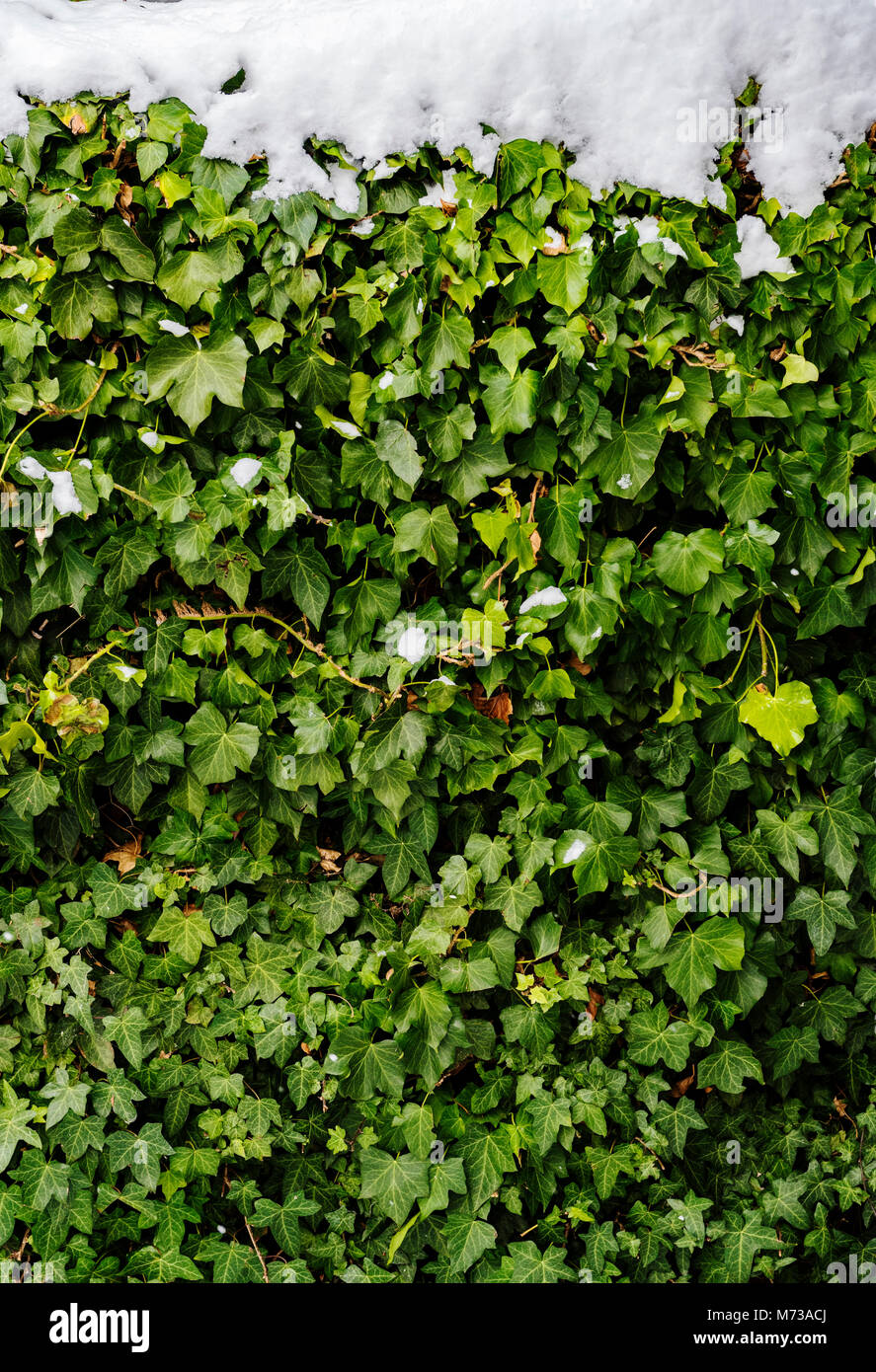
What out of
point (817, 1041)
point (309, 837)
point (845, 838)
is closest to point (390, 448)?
point (309, 837)

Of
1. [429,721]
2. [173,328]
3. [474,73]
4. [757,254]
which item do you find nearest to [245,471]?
[173,328]

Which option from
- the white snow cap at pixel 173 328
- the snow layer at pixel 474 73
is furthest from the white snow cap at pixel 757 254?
the white snow cap at pixel 173 328

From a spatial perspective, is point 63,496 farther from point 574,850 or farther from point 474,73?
point 574,850

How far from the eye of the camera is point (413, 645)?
Answer: 2.18m

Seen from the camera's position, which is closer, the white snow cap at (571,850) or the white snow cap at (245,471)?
the white snow cap at (245,471)

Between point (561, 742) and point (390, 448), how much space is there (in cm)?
83

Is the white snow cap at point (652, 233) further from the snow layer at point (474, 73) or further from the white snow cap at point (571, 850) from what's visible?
the white snow cap at point (571, 850)

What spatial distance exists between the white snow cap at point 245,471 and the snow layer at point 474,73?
1.98ft

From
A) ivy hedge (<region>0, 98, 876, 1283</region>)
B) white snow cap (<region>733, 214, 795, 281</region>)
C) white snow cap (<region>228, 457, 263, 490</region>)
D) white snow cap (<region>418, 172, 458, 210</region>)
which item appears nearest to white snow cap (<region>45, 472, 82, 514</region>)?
ivy hedge (<region>0, 98, 876, 1283</region>)

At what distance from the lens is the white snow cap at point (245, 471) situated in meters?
2.14

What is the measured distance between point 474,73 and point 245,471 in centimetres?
104

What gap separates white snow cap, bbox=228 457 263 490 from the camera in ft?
7.02

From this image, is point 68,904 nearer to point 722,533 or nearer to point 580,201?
point 722,533

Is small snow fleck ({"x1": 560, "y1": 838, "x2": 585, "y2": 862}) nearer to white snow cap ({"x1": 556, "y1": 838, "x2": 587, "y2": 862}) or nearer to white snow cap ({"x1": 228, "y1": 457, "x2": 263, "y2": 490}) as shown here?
white snow cap ({"x1": 556, "y1": 838, "x2": 587, "y2": 862})
